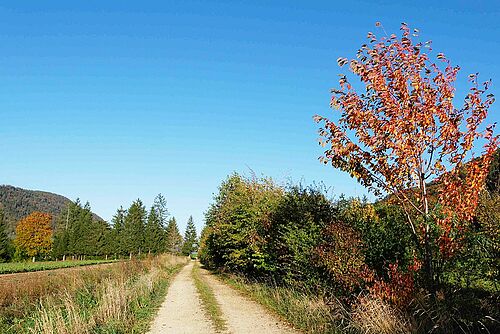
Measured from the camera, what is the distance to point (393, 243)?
392 inches

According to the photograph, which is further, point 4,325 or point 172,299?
point 172,299

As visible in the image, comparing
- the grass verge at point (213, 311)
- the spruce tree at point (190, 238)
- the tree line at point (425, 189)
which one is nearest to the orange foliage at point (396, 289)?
the tree line at point (425, 189)

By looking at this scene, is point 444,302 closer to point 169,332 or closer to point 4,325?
point 169,332

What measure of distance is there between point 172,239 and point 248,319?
8536cm

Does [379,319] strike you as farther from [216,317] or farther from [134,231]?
[134,231]

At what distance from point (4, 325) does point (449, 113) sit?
12.2 metres

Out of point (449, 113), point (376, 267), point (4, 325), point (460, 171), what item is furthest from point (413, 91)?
point (4, 325)

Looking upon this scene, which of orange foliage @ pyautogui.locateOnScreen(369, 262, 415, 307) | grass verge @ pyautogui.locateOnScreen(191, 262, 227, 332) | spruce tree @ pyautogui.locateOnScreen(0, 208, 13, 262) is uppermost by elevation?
spruce tree @ pyautogui.locateOnScreen(0, 208, 13, 262)

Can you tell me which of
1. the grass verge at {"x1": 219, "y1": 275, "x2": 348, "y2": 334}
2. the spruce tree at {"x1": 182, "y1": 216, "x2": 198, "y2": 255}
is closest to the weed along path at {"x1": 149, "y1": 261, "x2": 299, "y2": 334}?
the grass verge at {"x1": 219, "y1": 275, "x2": 348, "y2": 334}

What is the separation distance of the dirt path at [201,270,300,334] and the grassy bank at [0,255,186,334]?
236 cm

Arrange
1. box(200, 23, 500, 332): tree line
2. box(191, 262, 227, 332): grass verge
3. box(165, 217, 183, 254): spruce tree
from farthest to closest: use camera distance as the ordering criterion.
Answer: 1. box(165, 217, 183, 254): spruce tree
2. box(191, 262, 227, 332): grass verge
3. box(200, 23, 500, 332): tree line

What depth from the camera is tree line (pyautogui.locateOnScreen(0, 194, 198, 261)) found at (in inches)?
2869

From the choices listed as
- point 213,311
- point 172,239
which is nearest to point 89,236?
point 172,239

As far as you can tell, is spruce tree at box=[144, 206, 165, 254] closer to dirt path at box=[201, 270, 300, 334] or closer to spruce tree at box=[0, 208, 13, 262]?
spruce tree at box=[0, 208, 13, 262]
